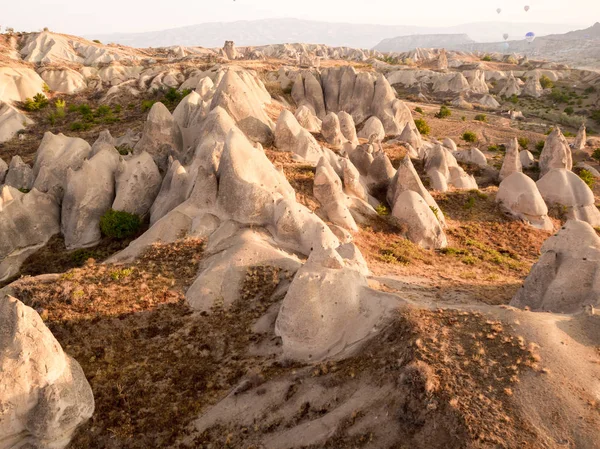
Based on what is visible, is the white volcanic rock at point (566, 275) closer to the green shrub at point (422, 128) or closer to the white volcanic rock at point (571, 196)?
the white volcanic rock at point (571, 196)

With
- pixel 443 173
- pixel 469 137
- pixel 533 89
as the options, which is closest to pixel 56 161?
pixel 443 173

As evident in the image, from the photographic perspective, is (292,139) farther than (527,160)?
No

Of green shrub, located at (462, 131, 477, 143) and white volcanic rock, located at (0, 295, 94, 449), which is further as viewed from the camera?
green shrub, located at (462, 131, 477, 143)

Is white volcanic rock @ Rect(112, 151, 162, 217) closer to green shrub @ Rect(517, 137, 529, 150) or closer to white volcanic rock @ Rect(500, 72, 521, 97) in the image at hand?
green shrub @ Rect(517, 137, 529, 150)

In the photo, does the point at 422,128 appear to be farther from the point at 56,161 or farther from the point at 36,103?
the point at 36,103

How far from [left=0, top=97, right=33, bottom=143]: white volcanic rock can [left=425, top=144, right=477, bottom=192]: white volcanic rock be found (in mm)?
52695

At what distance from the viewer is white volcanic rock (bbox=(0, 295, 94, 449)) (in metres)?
12.1

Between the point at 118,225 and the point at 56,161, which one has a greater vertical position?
the point at 56,161

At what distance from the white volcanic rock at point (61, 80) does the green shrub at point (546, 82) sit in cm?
11785

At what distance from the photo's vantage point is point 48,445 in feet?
40.4

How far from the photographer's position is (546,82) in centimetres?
11662

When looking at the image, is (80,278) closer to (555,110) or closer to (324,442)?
(324,442)

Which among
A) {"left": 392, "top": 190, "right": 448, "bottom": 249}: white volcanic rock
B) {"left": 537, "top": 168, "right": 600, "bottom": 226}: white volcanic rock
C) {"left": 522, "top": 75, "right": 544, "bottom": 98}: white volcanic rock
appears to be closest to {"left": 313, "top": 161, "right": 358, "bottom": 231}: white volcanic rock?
{"left": 392, "top": 190, "right": 448, "bottom": 249}: white volcanic rock

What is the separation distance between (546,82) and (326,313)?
5138 inches
